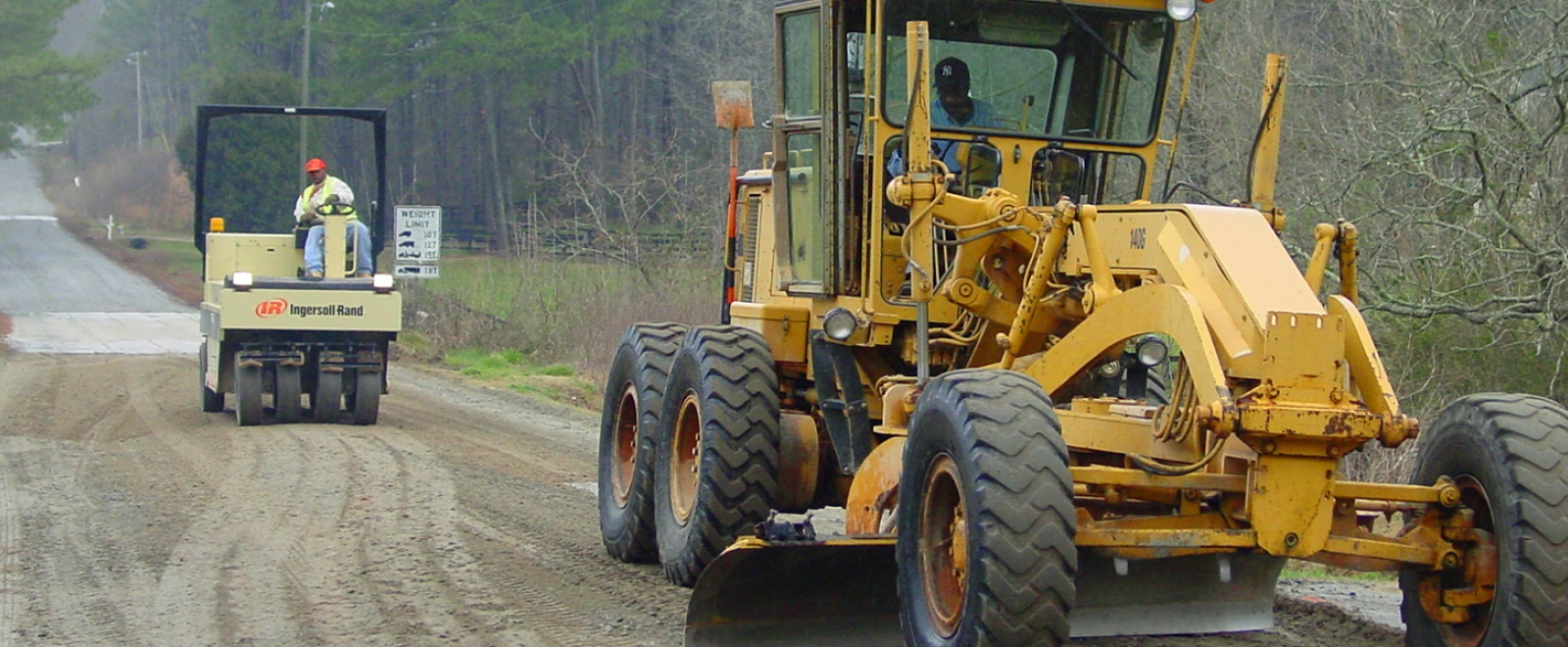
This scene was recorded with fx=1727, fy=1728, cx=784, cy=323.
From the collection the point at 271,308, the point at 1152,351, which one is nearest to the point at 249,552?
the point at 1152,351

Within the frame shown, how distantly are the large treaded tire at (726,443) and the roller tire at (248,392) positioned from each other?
7460mm

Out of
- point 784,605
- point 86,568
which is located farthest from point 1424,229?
point 86,568

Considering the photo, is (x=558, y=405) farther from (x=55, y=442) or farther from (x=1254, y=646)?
(x=1254, y=646)

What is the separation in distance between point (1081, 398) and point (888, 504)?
84cm

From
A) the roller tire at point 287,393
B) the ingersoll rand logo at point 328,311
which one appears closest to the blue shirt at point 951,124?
the ingersoll rand logo at point 328,311

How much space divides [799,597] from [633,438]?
10.4 ft

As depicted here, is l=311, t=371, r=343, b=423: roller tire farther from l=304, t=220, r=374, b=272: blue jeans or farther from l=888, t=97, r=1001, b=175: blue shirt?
l=888, t=97, r=1001, b=175: blue shirt

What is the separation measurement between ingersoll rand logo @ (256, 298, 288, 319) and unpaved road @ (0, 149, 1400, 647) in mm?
959

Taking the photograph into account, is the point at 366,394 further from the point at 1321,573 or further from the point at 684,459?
the point at 1321,573

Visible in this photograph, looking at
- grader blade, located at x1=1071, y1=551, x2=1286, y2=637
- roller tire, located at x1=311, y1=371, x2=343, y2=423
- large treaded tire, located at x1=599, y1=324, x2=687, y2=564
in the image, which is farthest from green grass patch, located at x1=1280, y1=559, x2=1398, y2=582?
roller tire, located at x1=311, y1=371, x2=343, y2=423

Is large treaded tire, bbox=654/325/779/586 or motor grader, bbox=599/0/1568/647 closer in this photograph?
motor grader, bbox=599/0/1568/647

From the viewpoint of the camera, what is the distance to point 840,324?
758cm

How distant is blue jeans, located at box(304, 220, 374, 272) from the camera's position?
A: 51.2ft

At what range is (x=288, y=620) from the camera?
283 inches
